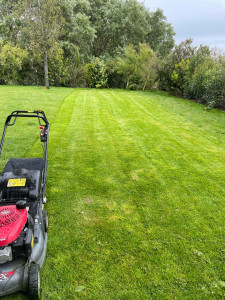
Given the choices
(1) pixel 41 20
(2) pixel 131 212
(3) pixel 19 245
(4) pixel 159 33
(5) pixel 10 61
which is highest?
(4) pixel 159 33

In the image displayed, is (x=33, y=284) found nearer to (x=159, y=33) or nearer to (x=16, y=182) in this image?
(x=16, y=182)

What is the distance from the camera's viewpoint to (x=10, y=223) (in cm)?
262

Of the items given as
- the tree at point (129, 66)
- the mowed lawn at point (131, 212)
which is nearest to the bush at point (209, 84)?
the mowed lawn at point (131, 212)

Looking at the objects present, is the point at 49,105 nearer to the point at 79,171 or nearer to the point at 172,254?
the point at 79,171

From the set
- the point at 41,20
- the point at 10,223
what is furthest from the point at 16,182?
the point at 41,20

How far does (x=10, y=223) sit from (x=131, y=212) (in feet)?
7.66

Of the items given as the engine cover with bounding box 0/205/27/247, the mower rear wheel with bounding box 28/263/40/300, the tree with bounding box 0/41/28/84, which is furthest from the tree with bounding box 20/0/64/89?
the mower rear wheel with bounding box 28/263/40/300

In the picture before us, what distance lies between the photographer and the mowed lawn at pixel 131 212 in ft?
9.76

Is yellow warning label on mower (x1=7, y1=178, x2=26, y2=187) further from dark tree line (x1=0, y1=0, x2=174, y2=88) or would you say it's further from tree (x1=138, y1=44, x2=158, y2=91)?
tree (x1=138, y1=44, x2=158, y2=91)

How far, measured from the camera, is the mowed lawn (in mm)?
2975

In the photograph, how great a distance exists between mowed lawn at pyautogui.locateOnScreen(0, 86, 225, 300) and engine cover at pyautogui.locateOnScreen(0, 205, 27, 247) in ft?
2.66

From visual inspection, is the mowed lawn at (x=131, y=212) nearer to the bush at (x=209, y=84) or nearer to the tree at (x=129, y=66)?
the bush at (x=209, y=84)

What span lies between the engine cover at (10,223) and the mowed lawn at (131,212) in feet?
2.66

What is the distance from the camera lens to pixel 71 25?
2922 cm
